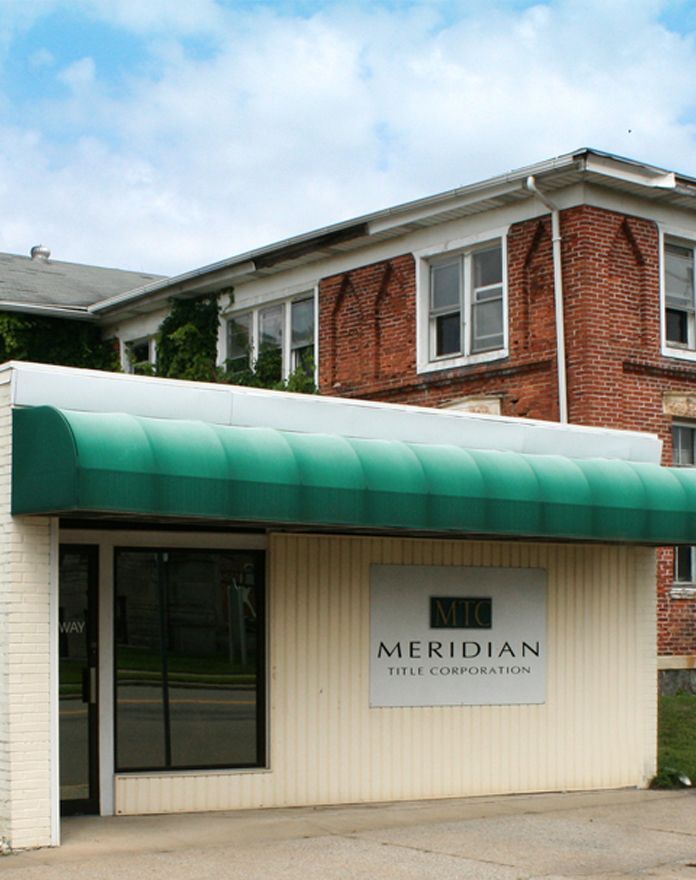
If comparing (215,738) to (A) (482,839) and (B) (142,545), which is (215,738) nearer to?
(B) (142,545)

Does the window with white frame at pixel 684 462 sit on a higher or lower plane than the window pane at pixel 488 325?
lower

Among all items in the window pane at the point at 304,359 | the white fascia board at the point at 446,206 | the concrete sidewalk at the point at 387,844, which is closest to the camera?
the concrete sidewalk at the point at 387,844

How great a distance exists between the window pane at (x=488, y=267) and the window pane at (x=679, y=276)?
8.14 ft

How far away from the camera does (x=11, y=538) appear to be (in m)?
11.2

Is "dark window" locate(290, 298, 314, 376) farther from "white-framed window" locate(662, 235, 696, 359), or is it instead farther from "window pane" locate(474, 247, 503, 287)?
"white-framed window" locate(662, 235, 696, 359)

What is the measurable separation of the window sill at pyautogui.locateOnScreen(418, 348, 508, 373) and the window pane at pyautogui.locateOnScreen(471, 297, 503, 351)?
17 centimetres

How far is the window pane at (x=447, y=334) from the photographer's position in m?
22.4

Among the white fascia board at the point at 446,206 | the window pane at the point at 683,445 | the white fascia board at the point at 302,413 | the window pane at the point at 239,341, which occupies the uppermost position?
the white fascia board at the point at 446,206

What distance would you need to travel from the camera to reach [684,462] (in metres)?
21.5

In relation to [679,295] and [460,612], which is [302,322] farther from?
[460,612]

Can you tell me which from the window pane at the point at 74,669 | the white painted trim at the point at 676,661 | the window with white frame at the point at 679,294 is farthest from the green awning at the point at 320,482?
the window with white frame at the point at 679,294

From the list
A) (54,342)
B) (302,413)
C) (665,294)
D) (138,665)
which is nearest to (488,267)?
(665,294)

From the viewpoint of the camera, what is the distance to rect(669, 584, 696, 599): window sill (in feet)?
68.7

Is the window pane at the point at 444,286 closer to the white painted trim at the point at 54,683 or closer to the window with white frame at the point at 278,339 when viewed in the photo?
the window with white frame at the point at 278,339
